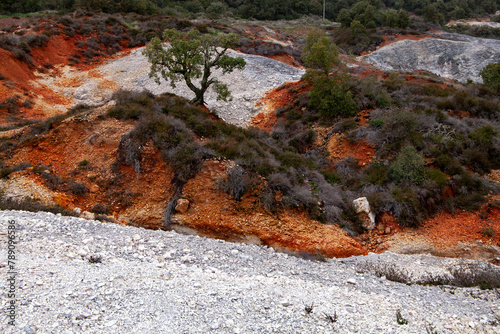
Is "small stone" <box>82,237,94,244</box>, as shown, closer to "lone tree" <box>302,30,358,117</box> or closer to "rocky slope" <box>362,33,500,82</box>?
"lone tree" <box>302,30,358,117</box>

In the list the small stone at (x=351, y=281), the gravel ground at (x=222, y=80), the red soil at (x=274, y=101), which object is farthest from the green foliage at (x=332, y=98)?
the small stone at (x=351, y=281)

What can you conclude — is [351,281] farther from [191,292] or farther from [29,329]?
[29,329]

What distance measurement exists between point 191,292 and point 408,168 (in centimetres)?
846

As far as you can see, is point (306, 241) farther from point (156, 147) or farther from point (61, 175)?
point (61, 175)

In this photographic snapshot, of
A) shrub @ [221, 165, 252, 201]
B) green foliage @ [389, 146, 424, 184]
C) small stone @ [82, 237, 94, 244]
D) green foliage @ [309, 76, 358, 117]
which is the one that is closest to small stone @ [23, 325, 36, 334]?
small stone @ [82, 237, 94, 244]

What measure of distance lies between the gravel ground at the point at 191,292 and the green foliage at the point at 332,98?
30.2 ft

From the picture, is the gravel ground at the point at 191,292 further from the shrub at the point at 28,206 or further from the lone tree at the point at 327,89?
the lone tree at the point at 327,89

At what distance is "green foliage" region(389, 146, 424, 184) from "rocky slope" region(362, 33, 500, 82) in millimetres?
25531

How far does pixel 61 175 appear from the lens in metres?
9.28

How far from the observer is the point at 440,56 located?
35781 millimetres

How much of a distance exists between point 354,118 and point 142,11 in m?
32.1

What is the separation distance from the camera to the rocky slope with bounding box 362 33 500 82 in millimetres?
33594

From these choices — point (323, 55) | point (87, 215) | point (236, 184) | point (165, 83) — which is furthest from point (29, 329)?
point (165, 83)

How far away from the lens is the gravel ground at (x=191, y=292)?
4312mm
